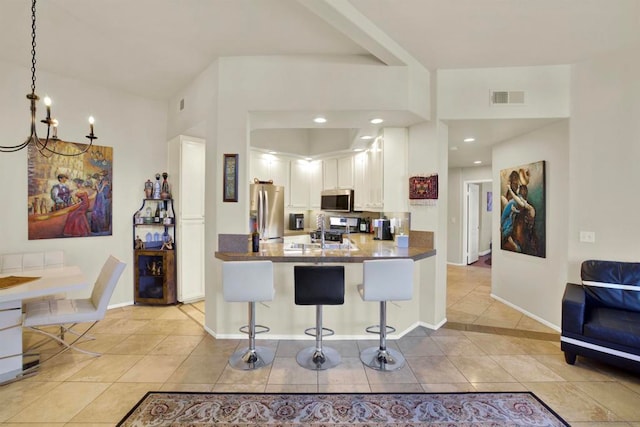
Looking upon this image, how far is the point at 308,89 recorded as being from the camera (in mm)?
3287

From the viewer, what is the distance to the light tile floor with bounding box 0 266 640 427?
88.6 inches

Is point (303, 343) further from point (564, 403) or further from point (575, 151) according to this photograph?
point (575, 151)

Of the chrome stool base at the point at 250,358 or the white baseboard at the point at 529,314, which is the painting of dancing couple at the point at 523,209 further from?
the chrome stool base at the point at 250,358

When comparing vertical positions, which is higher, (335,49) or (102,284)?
(335,49)

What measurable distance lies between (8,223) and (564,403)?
5995 millimetres

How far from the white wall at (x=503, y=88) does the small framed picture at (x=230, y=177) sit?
253cm

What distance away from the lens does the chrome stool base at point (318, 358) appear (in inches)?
111

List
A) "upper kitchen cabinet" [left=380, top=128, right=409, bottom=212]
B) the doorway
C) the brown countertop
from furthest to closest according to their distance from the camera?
the doorway, "upper kitchen cabinet" [left=380, top=128, right=409, bottom=212], the brown countertop

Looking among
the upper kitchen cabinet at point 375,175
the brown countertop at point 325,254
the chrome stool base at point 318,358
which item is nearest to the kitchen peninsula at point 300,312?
the brown countertop at point 325,254

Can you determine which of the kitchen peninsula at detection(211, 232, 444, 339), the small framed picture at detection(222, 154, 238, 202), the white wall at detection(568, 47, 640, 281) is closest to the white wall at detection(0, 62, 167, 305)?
the small framed picture at detection(222, 154, 238, 202)

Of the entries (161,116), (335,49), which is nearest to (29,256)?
(161,116)

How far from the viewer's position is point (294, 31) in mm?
2904

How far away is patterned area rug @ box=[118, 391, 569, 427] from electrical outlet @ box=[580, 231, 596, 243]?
2.03 metres

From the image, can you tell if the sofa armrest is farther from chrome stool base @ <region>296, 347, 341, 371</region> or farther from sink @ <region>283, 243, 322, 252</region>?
sink @ <region>283, 243, 322, 252</region>
